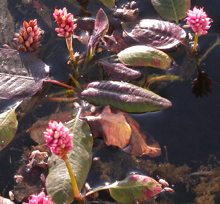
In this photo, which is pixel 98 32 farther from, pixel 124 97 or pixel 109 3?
pixel 124 97

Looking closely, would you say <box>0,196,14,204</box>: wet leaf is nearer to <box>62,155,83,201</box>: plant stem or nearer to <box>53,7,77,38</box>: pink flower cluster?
<box>62,155,83,201</box>: plant stem

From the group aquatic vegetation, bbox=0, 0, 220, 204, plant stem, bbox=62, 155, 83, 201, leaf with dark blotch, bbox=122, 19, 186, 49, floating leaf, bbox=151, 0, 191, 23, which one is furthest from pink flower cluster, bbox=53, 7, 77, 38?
plant stem, bbox=62, 155, 83, 201

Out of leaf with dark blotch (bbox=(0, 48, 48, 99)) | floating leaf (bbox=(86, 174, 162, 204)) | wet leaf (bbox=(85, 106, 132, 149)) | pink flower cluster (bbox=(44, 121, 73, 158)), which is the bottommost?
floating leaf (bbox=(86, 174, 162, 204))

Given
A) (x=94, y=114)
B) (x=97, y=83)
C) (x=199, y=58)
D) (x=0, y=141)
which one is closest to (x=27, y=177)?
(x=0, y=141)

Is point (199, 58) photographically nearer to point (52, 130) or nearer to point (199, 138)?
point (199, 138)

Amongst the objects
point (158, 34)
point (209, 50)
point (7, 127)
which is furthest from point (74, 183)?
point (209, 50)

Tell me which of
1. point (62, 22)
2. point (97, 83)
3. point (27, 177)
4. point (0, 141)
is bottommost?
point (27, 177)
